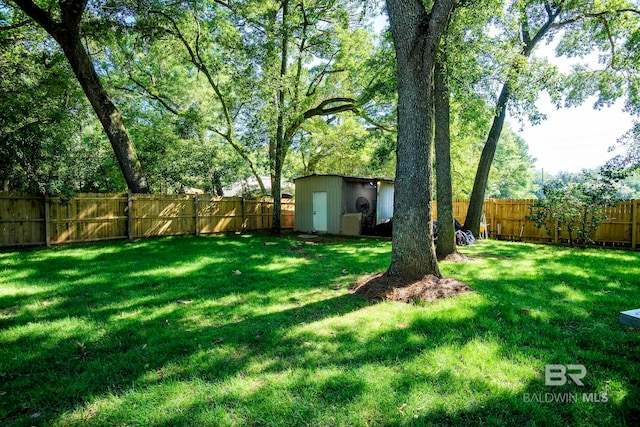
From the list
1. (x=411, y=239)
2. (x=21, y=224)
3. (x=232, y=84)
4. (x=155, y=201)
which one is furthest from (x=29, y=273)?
(x=232, y=84)

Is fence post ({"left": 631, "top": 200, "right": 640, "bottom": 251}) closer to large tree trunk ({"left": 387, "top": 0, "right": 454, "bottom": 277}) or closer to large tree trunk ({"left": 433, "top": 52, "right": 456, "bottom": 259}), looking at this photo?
large tree trunk ({"left": 433, "top": 52, "right": 456, "bottom": 259})

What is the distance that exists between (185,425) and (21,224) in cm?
971

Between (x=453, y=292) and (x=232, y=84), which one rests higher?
(x=232, y=84)

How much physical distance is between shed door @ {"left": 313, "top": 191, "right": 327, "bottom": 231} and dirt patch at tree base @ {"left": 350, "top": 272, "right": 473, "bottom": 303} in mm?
9431

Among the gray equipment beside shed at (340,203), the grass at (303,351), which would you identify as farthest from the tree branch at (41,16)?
the gray equipment beside shed at (340,203)

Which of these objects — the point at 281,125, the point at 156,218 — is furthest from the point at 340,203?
the point at 156,218

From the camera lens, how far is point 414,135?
14.9 feet

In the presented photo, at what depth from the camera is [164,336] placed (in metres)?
3.21

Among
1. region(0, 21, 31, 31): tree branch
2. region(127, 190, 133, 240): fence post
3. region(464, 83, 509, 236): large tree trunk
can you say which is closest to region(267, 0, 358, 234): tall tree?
region(464, 83, 509, 236): large tree trunk

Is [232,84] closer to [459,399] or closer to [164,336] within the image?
[164,336]

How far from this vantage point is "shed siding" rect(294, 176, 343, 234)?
1364 centimetres

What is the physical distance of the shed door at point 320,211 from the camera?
14.1m

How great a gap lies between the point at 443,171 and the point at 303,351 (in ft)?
19.8

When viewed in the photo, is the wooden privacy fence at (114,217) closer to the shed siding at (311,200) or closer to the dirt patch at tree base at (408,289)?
the shed siding at (311,200)
